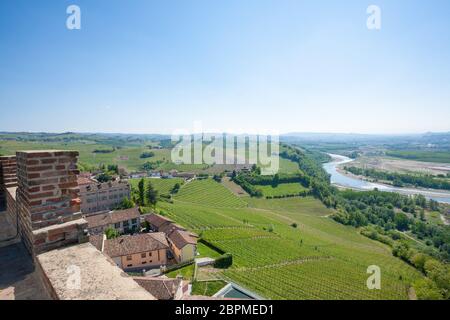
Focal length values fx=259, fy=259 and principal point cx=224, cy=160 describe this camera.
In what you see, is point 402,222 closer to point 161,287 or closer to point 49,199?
point 161,287

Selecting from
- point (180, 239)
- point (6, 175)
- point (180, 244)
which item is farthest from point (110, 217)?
point (6, 175)

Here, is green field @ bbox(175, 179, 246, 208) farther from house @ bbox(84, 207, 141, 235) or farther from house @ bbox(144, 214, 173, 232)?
house @ bbox(84, 207, 141, 235)

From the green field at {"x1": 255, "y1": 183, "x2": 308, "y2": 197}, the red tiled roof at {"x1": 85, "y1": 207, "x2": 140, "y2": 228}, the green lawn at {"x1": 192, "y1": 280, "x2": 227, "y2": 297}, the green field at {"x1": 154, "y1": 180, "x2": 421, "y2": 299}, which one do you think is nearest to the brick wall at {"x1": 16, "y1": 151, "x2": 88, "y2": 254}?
the green lawn at {"x1": 192, "y1": 280, "x2": 227, "y2": 297}

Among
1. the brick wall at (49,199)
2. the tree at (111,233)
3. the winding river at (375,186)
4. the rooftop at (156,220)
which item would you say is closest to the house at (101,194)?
the rooftop at (156,220)

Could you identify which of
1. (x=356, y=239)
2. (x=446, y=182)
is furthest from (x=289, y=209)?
(x=446, y=182)

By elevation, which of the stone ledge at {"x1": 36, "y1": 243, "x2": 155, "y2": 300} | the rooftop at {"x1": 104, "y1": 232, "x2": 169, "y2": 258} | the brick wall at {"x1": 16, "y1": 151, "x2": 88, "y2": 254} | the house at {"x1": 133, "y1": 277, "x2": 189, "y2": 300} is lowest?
the rooftop at {"x1": 104, "y1": 232, "x2": 169, "y2": 258}

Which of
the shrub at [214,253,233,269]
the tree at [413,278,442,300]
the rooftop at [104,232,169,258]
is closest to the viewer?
the rooftop at [104,232,169,258]
